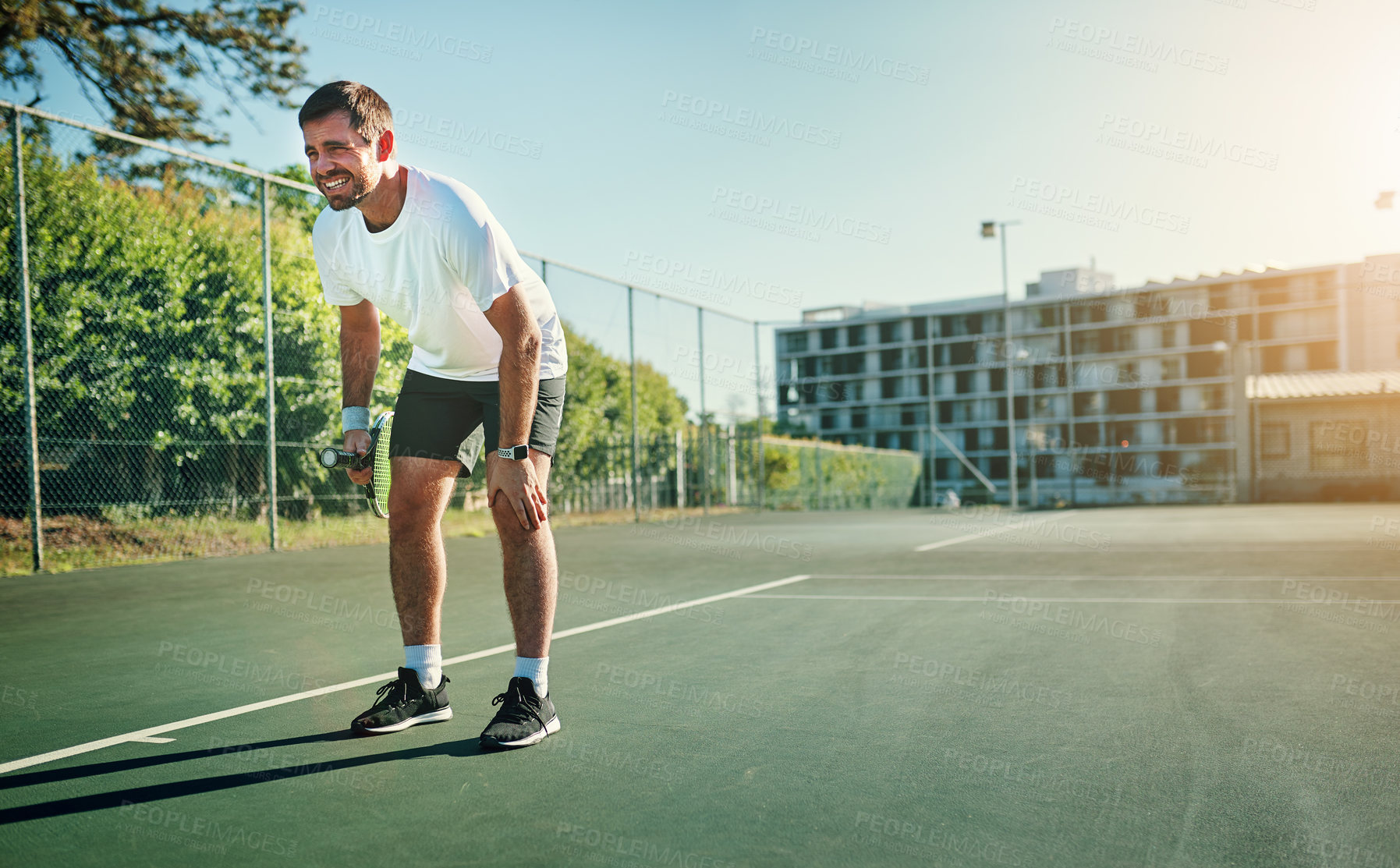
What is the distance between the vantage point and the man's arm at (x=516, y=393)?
2629mm

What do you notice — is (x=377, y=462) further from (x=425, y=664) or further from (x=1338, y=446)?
(x=1338, y=446)

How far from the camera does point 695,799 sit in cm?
216

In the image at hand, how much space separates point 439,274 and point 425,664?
1081 mm

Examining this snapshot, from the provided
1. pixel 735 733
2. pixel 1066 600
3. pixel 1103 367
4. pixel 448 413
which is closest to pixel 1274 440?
pixel 1103 367

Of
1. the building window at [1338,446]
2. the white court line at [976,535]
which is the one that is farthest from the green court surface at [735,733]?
the building window at [1338,446]

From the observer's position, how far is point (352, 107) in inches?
104

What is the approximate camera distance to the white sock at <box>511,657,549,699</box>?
8.89ft

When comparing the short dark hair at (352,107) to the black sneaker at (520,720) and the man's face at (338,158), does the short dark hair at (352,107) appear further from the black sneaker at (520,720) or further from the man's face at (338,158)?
the black sneaker at (520,720)

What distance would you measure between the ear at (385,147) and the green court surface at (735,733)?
60.2 inches

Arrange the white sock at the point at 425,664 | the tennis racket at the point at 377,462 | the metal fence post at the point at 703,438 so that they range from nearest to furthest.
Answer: the white sock at the point at 425,664, the tennis racket at the point at 377,462, the metal fence post at the point at 703,438

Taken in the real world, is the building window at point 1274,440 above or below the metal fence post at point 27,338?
below

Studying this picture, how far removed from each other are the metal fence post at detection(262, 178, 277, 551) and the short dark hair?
272 inches

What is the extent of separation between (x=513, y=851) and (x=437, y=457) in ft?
4.46

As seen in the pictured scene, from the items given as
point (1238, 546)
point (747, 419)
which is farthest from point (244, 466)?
point (747, 419)
